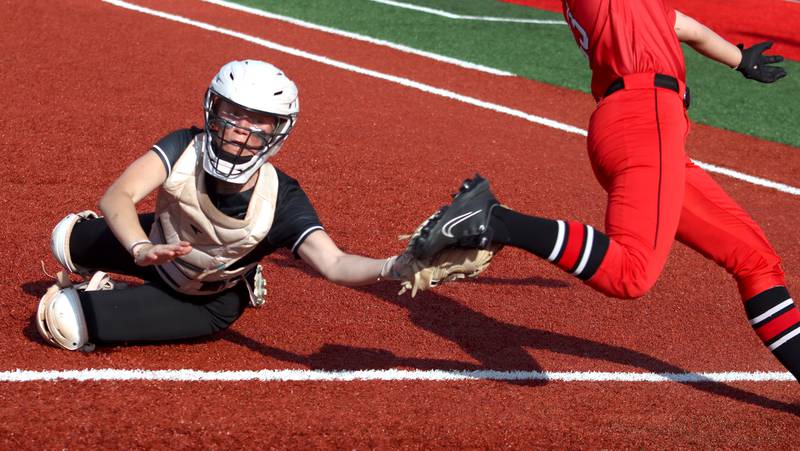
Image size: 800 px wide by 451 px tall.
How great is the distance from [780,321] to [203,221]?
2.82 m

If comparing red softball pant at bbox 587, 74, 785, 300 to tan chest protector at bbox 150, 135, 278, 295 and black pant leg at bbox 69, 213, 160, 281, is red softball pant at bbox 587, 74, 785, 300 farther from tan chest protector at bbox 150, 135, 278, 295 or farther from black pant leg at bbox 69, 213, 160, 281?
black pant leg at bbox 69, 213, 160, 281

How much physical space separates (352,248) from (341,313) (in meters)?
1.04

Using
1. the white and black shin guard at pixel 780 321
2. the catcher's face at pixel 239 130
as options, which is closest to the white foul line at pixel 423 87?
the white and black shin guard at pixel 780 321

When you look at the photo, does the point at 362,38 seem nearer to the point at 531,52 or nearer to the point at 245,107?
the point at 531,52

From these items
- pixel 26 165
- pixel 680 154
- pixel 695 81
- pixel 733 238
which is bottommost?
pixel 695 81

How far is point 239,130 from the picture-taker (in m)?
4.48

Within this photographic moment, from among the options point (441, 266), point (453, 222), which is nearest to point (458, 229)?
point (453, 222)

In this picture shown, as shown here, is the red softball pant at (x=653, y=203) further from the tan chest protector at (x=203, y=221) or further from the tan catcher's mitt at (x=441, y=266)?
the tan chest protector at (x=203, y=221)

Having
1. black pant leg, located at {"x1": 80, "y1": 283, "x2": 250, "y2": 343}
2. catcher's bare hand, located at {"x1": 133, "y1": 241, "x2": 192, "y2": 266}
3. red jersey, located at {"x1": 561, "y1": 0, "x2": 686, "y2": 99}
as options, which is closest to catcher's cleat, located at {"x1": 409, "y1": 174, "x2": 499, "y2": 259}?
catcher's bare hand, located at {"x1": 133, "y1": 241, "x2": 192, "y2": 266}

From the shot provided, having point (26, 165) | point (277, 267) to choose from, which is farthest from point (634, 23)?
point (26, 165)

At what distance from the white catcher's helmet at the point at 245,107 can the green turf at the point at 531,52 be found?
7510mm

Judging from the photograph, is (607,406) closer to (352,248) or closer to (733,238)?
(733,238)

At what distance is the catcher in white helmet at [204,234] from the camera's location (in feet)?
14.6

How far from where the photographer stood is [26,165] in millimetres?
7426
